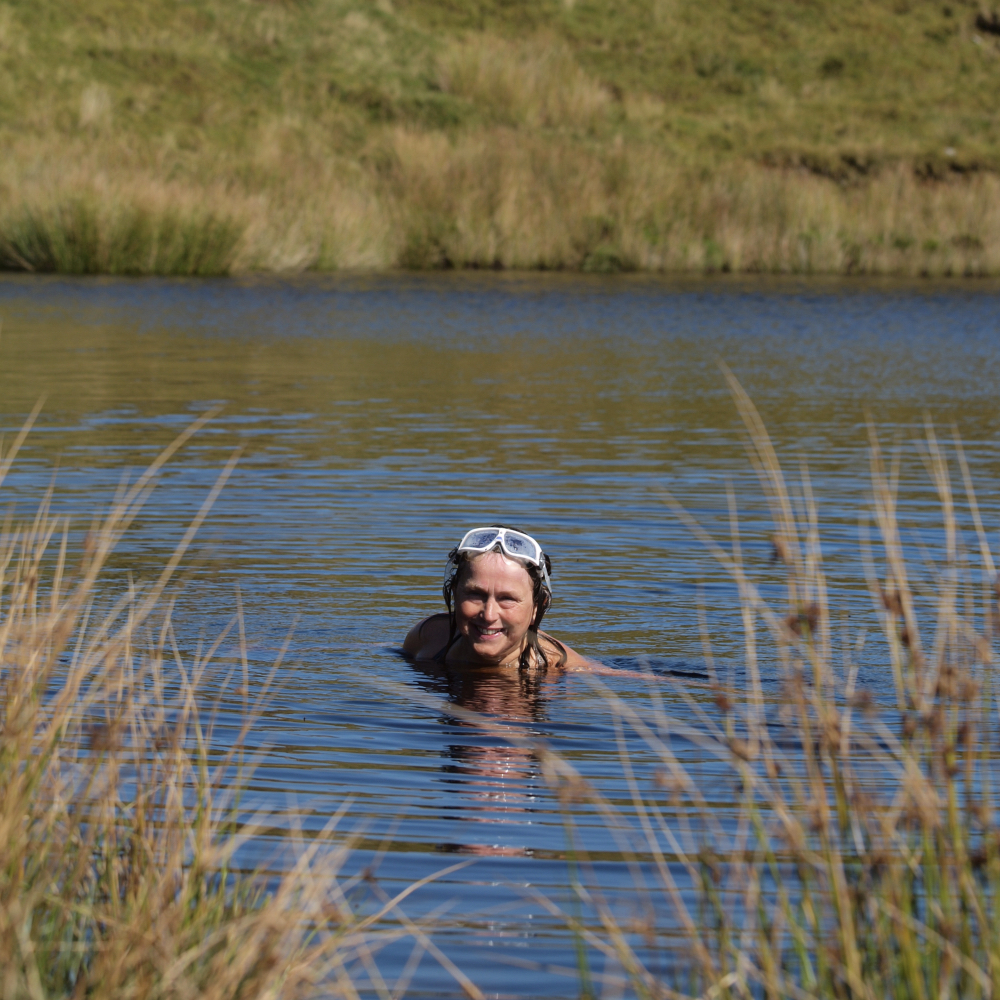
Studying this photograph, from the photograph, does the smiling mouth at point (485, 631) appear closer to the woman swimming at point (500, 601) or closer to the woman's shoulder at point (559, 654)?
the woman swimming at point (500, 601)

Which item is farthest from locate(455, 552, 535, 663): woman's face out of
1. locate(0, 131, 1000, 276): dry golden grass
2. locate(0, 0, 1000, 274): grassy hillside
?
locate(0, 131, 1000, 276): dry golden grass

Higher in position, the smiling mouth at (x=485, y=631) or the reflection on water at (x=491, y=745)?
the smiling mouth at (x=485, y=631)

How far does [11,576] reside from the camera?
32.4 feet

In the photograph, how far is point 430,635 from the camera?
7641 mm

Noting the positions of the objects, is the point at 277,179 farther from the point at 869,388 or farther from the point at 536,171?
the point at 869,388

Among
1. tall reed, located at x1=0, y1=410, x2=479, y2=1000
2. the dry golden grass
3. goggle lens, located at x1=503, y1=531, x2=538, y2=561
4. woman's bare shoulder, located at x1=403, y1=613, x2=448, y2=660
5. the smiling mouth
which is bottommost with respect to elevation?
the dry golden grass

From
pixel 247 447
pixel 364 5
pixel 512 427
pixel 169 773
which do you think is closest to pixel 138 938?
pixel 169 773

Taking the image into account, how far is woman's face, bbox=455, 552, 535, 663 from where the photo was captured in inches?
271

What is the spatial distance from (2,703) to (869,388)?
14.6 meters

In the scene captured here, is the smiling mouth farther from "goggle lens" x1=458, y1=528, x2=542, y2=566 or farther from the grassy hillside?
the grassy hillside

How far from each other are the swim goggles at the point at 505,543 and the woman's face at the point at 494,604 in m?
0.03

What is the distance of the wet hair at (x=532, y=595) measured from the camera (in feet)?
22.8

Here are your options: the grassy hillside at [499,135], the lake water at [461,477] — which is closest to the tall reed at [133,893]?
the lake water at [461,477]

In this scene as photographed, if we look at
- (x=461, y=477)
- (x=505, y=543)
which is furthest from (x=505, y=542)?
(x=461, y=477)
